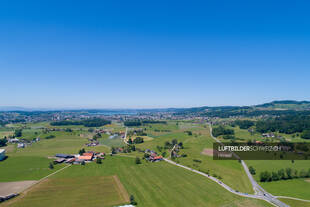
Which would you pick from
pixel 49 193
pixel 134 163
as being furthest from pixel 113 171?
pixel 49 193

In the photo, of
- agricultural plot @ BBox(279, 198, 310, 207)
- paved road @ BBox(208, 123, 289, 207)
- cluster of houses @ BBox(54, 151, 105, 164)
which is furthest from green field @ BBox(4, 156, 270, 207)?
agricultural plot @ BBox(279, 198, 310, 207)

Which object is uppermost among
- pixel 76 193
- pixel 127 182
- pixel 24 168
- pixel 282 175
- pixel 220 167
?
pixel 282 175

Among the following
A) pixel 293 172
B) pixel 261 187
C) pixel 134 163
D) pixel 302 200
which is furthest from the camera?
pixel 134 163

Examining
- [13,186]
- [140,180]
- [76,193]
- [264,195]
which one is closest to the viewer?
[76,193]

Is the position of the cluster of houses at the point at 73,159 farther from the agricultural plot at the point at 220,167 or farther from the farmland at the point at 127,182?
the agricultural plot at the point at 220,167

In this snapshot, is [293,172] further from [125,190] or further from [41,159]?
[41,159]

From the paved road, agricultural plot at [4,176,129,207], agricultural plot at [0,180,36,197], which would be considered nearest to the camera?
agricultural plot at [4,176,129,207]

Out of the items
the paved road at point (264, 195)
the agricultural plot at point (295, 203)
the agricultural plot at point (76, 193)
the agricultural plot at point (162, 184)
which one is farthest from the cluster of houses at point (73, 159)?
the agricultural plot at point (295, 203)

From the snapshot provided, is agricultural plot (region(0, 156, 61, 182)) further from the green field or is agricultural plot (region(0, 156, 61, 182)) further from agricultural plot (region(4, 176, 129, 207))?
agricultural plot (region(4, 176, 129, 207))

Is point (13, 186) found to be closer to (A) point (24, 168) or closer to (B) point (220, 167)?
(A) point (24, 168)

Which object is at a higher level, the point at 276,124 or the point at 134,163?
the point at 276,124

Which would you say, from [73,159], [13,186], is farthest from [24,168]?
[13,186]
